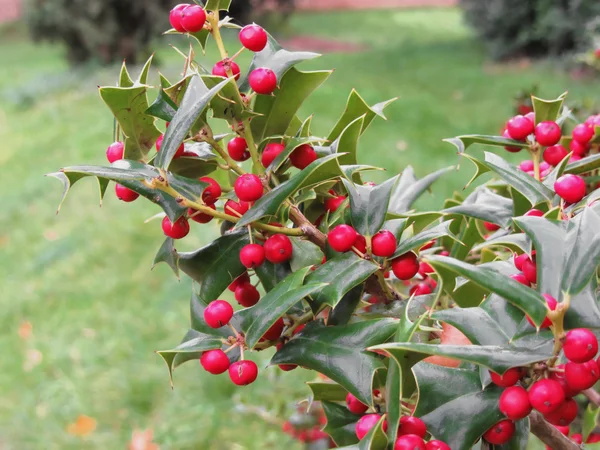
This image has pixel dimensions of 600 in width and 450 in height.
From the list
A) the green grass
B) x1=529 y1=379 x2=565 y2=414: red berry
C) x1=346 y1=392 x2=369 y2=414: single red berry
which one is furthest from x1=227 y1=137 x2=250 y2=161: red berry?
the green grass

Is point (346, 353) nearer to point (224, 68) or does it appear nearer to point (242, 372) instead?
point (242, 372)

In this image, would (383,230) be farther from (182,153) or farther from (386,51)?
(386,51)

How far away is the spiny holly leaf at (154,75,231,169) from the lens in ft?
2.16

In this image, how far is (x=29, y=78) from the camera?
9047 millimetres

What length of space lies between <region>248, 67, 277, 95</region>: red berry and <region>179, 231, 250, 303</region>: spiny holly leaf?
0.18m

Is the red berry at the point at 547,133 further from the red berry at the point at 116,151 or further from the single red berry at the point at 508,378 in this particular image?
→ the red berry at the point at 116,151

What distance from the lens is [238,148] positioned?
0.83 meters

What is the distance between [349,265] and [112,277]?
2956mm

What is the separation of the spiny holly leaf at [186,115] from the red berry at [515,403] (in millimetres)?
393

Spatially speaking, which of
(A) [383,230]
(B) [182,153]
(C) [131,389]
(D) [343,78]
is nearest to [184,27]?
(B) [182,153]

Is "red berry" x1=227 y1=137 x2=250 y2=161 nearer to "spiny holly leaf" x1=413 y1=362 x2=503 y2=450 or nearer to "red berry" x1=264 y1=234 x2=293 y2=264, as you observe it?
"red berry" x1=264 y1=234 x2=293 y2=264

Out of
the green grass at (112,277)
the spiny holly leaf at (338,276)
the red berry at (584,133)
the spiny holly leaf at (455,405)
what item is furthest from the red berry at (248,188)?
the green grass at (112,277)

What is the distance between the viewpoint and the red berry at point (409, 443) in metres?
0.60

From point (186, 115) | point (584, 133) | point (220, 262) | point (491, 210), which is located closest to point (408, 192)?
point (491, 210)
